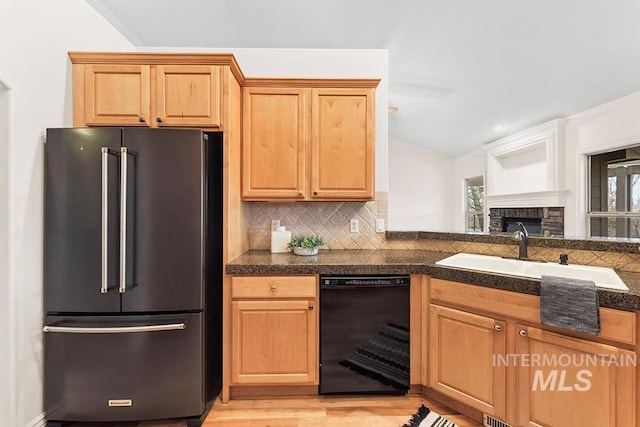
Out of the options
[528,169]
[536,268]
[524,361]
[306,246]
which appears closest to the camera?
[524,361]

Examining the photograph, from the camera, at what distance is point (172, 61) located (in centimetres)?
190

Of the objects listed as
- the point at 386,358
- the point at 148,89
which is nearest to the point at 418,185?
the point at 386,358

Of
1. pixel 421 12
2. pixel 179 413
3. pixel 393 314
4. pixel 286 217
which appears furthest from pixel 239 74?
pixel 179 413

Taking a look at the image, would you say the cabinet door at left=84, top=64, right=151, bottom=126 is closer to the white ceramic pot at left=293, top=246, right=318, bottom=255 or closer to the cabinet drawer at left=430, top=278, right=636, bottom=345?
the white ceramic pot at left=293, top=246, right=318, bottom=255

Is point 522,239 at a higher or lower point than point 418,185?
lower

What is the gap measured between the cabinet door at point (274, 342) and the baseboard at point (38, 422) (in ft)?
3.43

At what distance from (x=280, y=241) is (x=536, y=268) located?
1.75 m

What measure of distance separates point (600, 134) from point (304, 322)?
4099 millimetres

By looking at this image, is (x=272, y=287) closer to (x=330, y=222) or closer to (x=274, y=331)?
(x=274, y=331)

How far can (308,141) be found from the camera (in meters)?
2.30

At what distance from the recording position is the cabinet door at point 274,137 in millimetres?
2283

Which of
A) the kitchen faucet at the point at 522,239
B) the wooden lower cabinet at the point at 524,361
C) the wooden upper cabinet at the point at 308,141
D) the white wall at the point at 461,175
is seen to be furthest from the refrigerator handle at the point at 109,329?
the white wall at the point at 461,175

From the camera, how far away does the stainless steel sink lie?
58.0 inches

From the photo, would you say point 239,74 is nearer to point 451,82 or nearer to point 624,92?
point 451,82
